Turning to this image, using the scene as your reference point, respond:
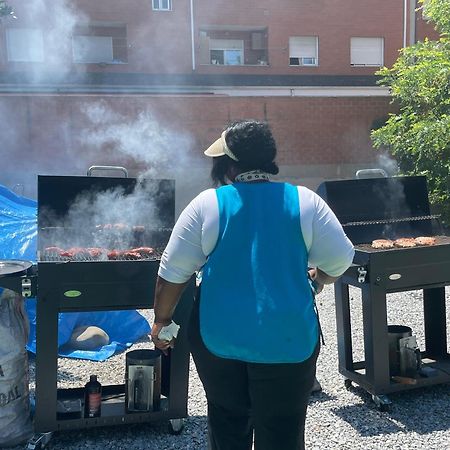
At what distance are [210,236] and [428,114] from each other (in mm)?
8317

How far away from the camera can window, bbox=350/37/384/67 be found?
23.1m

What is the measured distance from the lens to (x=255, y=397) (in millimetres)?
2215

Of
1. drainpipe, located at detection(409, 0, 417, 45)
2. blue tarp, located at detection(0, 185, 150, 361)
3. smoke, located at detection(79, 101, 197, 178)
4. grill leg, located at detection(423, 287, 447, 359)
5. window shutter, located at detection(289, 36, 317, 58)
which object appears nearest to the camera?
grill leg, located at detection(423, 287, 447, 359)

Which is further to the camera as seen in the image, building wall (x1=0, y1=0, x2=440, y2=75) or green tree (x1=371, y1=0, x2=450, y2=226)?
building wall (x1=0, y1=0, x2=440, y2=75)

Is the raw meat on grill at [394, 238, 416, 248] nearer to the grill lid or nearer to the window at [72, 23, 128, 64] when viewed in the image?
the grill lid

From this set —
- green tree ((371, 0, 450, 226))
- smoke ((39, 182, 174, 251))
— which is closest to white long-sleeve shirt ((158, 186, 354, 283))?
smoke ((39, 182, 174, 251))

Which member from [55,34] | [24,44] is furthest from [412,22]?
[24,44]

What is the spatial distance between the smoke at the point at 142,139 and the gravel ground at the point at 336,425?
8.65 meters

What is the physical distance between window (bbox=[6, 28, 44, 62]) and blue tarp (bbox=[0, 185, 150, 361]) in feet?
56.7

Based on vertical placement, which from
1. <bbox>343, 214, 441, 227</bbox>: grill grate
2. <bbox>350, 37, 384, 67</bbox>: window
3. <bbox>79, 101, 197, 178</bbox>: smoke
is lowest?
<bbox>343, 214, 441, 227</bbox>: grill grate

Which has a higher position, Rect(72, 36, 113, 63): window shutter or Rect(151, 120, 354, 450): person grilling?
Rect(72, 36, 113, 63): window shutter

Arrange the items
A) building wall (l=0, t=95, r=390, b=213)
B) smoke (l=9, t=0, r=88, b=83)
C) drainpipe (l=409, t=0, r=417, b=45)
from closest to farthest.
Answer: building wall (l=0, t=95, r=390, b=213), smoke (l=9, t=0, r=88, b=83), drainpipe (l=409, t=0, r=417, b=45)

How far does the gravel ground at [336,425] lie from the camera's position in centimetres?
331

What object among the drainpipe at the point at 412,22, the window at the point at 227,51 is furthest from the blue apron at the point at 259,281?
the drainpipe at the point at 412,22
